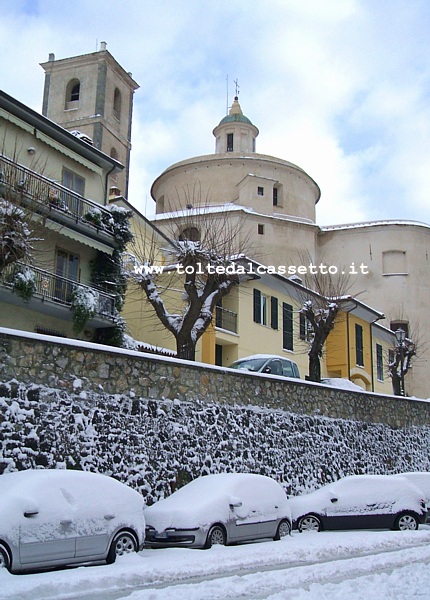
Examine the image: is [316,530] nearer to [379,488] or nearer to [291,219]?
[379,488]

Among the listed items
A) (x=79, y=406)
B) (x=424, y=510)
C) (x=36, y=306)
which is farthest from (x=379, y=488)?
(x=36, y=306)

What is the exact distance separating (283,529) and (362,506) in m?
2.63

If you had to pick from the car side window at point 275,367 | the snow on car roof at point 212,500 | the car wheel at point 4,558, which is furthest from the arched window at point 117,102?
the car wheel at point 4,558

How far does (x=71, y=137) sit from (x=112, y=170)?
275cm

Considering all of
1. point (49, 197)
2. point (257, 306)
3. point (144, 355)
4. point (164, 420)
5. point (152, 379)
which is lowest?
point (164, 420)

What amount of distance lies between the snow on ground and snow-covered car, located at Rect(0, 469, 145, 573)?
0.25 m

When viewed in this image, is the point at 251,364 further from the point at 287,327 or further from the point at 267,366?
the point at 287,327

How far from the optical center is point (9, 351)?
13.4 meters

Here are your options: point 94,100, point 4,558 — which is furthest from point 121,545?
point 94,100

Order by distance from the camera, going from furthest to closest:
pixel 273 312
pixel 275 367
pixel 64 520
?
pixel 273 312
pixel 275 367
pixel 64 520

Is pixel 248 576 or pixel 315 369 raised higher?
pixel 315 369

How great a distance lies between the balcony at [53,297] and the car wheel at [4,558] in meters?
12.3

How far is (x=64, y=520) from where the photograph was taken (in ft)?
34.0

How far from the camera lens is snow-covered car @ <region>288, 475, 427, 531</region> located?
1599 centimetres
